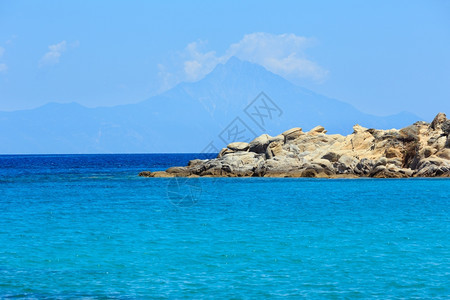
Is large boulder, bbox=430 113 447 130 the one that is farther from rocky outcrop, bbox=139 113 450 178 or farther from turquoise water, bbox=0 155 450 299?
turquoise water, bbox=0 155 450 299

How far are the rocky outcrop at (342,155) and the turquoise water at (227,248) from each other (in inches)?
957

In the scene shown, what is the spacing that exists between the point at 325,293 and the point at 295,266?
11.3 ft

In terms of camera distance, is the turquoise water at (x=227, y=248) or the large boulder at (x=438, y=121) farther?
the large boulder at (x=438, y=121)

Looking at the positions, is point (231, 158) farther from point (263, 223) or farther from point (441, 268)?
point (441, 268)

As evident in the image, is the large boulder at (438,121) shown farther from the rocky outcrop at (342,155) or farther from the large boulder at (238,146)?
the large boulder at (238,146)

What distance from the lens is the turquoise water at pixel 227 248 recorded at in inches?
699

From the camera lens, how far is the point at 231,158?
7675 cm

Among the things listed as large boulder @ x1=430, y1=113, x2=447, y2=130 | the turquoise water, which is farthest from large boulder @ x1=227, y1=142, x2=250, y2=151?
the turquoise water

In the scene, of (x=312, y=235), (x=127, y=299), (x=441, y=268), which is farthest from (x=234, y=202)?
(x=127, y=299)

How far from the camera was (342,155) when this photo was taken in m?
73.4

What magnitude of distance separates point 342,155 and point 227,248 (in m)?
51.9

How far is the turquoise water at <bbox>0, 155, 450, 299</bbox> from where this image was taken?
17.8m

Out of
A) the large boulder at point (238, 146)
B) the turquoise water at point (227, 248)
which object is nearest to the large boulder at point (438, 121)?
the large boulder at point (238, 146)

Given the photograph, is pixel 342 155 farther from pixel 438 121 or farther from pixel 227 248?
pixel 227 248
